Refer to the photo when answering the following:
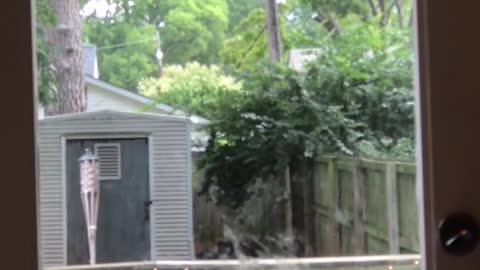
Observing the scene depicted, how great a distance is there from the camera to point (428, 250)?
885mm

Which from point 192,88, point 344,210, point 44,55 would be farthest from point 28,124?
point 344,210

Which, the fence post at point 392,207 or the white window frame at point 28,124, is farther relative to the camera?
the fence post at point 392,207

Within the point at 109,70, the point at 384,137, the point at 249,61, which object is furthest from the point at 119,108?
the point at 384,137

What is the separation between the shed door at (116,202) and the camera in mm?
965

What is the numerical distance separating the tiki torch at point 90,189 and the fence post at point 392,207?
0.42 meters

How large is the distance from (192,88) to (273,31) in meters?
0.15

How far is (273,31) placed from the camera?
104 cm

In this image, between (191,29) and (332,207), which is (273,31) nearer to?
(191,29)

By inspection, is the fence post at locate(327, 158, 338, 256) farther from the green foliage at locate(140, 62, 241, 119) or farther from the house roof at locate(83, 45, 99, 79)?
the house roof at locate(83, 45, 99, 79)

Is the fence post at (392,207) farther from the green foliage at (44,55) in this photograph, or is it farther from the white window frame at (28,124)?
the green foliage at (44,55)

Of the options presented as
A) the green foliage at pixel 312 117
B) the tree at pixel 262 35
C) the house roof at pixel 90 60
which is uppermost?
the tree at pixel 262 35

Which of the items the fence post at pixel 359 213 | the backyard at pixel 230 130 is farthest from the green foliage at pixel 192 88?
the fence post at pixel 359 213

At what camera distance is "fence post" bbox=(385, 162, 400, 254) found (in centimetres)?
101

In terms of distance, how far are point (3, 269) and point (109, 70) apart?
0.32m
